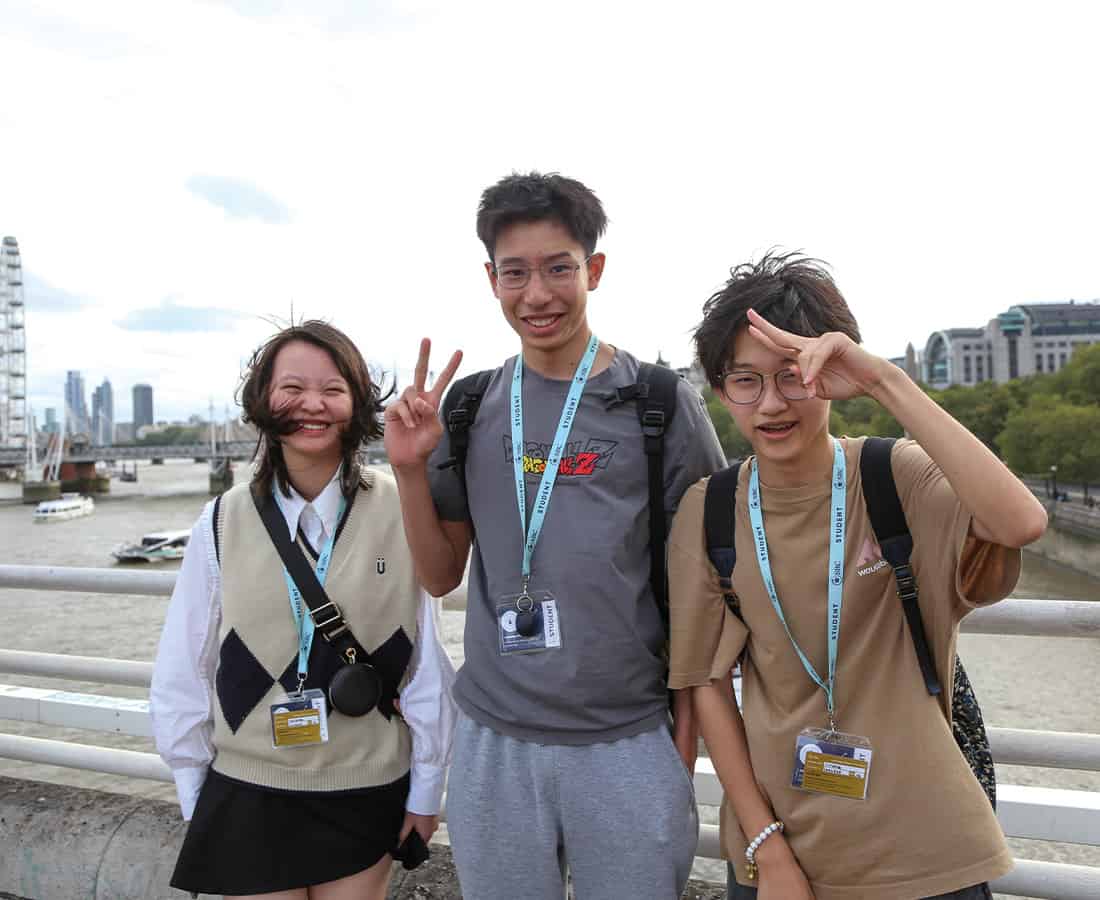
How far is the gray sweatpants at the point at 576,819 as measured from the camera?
1.61 metres

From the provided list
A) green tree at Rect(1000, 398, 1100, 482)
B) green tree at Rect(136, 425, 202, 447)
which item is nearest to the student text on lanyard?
green tree at Rect(1000, 398, 1100, 482)

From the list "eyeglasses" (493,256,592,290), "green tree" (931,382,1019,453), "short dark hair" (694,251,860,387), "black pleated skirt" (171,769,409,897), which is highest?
"green tree" (931,382,1019,453)

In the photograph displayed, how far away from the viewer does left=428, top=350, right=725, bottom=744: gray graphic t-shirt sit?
166 centimetres

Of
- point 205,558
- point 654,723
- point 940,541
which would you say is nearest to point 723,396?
point 940,541

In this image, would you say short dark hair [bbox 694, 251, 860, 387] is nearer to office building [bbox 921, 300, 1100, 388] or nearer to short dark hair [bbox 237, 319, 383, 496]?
short dark hair [bbox 237, 319, 383, 496]

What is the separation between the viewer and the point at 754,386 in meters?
1.57

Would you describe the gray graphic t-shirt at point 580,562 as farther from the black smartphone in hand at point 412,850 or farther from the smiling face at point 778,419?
the black smartphone in hand at point 412,850

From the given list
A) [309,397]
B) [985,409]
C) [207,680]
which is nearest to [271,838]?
[207,680]

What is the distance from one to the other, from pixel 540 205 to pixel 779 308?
1.71 feet

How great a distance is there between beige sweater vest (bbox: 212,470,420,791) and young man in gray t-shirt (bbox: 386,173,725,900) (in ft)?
0.33

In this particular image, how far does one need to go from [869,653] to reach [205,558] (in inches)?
51.8

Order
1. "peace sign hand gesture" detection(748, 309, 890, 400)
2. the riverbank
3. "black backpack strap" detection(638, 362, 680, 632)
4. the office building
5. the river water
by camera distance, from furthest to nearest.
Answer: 1. the office building
2. the river water
3. the riverbank
4. "black backpack strap" detection(638, 362, 680, 632)
5. "peace sign hand gesture" detection(748, 309, 890, 400)

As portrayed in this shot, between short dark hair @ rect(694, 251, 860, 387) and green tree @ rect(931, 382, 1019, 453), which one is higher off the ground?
green tree @ rect(931, 382, 1019, 453)

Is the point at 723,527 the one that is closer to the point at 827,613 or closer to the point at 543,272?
the point at 827,613
